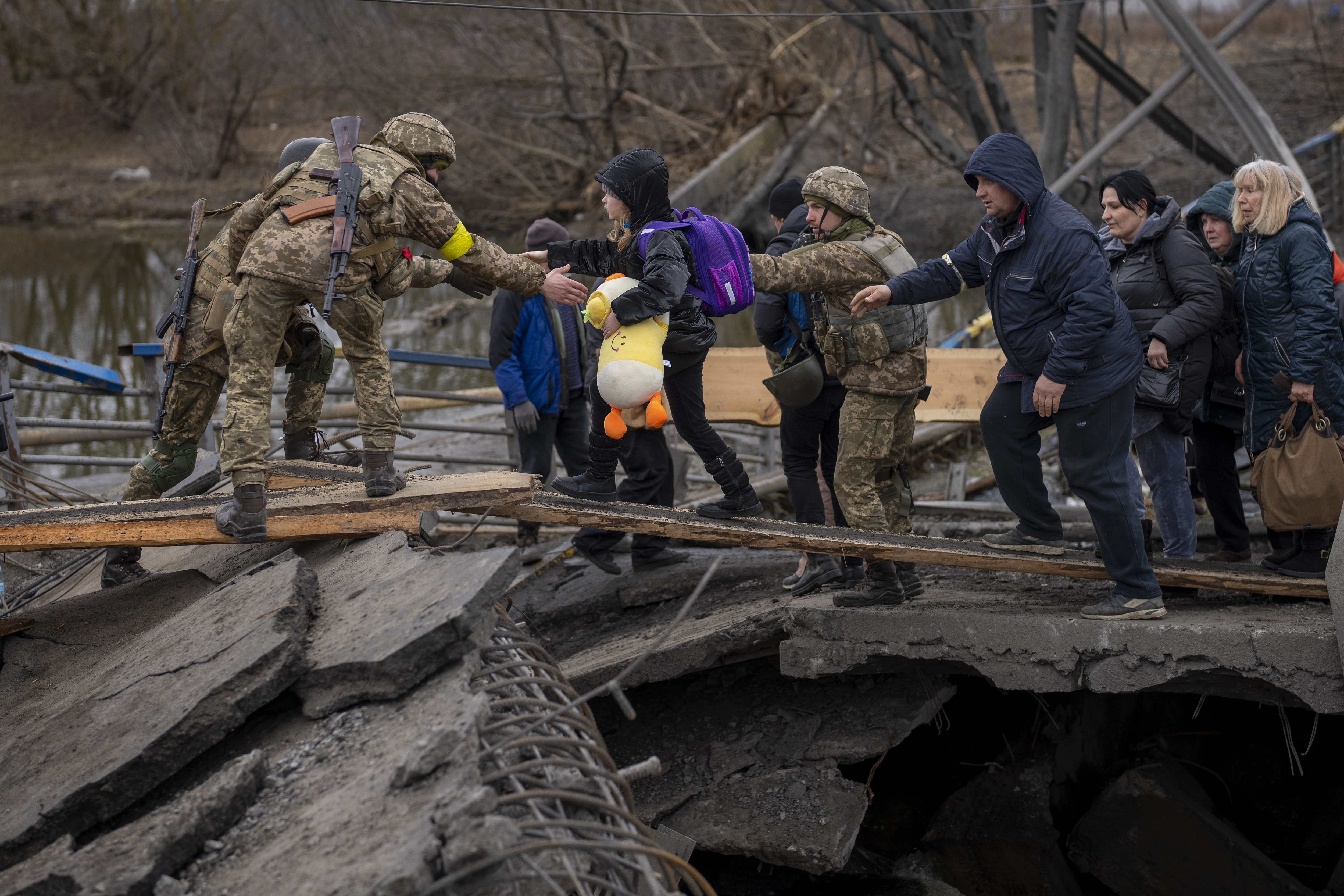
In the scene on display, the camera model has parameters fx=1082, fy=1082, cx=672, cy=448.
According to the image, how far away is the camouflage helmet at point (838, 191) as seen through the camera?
168 inches

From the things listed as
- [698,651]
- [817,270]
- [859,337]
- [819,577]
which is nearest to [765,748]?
[698,651]

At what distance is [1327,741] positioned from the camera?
507 cm

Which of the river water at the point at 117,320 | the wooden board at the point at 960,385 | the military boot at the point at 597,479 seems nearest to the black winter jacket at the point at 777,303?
the military boot at the point at 597,479

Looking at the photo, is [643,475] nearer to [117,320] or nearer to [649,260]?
[649,260]

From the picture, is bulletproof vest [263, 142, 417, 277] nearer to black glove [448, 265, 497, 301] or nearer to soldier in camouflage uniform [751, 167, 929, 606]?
black glove [448, 265, 497, 301]

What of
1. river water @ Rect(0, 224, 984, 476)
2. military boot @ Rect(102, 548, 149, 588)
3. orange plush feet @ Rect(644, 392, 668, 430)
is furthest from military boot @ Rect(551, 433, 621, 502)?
river water @ Rect(0, 224, 984, 476)

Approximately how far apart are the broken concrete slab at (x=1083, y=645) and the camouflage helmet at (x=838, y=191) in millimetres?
1605

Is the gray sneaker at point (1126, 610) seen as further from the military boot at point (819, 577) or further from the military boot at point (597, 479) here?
the military boot at point (597, 479)

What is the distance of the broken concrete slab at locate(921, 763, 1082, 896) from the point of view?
446cm

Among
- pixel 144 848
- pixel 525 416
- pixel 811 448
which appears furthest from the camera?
pixel 525 416

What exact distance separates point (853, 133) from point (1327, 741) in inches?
520

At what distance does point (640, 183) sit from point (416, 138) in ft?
2.85

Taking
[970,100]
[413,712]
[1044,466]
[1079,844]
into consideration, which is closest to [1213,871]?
[1079,844]

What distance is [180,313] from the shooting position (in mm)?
4520
